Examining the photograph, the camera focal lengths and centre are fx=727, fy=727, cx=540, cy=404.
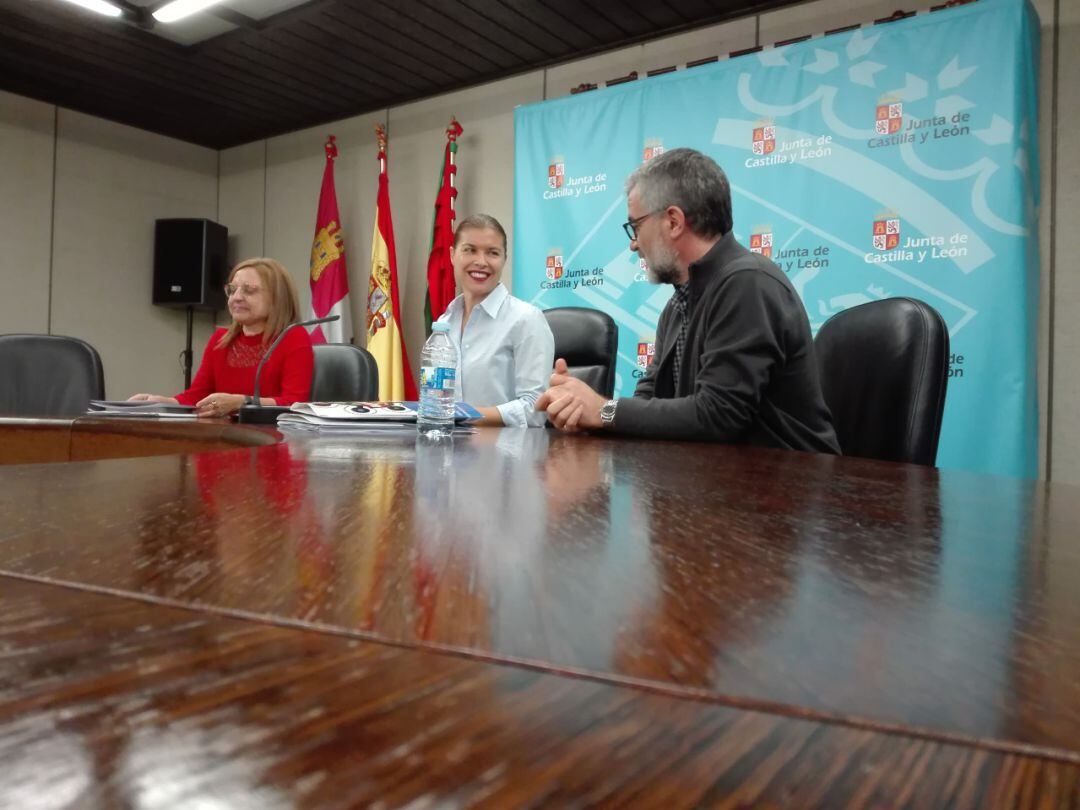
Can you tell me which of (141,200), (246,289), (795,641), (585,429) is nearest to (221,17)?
(246,289)

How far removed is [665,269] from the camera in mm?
1836

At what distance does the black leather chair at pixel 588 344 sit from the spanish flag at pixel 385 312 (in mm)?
1706

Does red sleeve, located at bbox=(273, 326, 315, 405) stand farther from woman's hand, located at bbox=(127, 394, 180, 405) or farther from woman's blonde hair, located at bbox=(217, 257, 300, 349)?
woman's hand, located at bbox=(127, 394, 180, 405)

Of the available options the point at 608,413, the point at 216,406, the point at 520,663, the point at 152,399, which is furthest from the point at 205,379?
the point at 520,663

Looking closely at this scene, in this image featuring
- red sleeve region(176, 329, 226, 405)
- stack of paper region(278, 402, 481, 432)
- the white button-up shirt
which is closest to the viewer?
stack of paper region(278, 402, 481, 432)

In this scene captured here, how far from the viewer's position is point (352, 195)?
4594 millimetres

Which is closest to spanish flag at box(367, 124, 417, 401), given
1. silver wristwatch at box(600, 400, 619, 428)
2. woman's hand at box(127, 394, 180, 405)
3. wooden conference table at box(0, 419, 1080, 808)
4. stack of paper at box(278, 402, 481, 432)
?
woman's hand at box(127, 394, 180, 405)

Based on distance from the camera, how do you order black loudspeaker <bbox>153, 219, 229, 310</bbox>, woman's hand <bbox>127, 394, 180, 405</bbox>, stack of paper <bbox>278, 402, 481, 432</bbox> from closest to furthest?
stack of paper <bbox>278, 402, 481, 432</bbox> < woman's hand <bbox>127, 394, 180, 405</bbox> < black loudspeaker <bbox>153, 219, 229, 310</bbox>

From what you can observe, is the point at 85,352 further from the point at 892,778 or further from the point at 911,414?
the point at 892,778

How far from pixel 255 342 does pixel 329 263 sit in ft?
6.53

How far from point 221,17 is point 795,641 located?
407 cm

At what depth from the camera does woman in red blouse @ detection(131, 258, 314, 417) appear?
2.38 metres

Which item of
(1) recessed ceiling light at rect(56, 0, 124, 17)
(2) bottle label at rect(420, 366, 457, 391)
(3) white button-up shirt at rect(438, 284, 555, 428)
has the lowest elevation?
(2) bottle label at rect(420, 366, 457, 391)

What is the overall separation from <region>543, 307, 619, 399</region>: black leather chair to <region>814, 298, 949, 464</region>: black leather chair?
0.91m
